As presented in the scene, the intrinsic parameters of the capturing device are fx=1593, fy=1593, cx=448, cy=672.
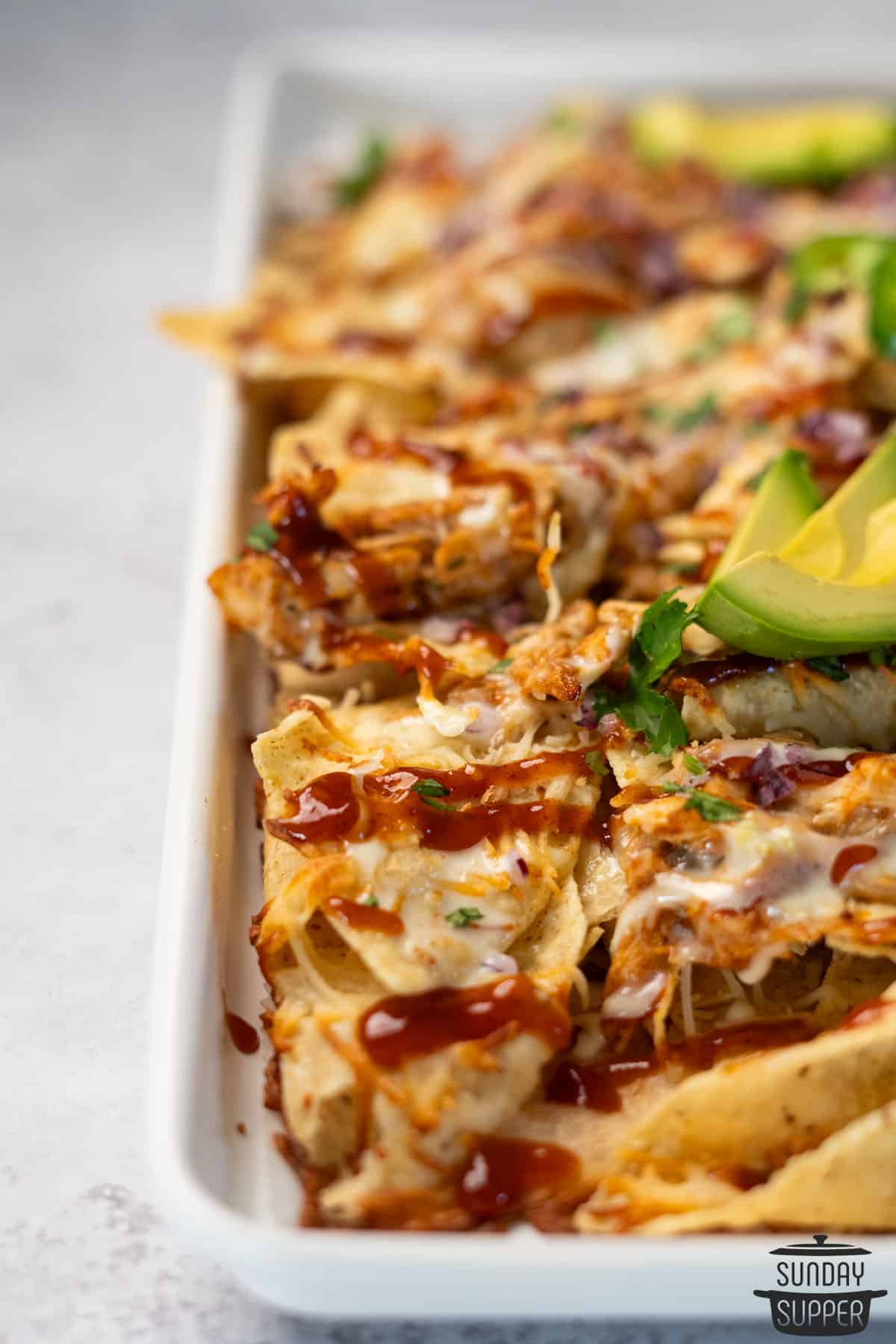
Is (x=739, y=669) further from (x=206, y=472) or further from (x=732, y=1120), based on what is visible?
(x=206, y=472)

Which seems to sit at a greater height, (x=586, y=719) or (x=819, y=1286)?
(x=586, y=719)

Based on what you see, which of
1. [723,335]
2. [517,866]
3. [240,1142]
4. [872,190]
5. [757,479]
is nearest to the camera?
[240,1142]

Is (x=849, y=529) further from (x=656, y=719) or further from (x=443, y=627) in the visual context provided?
(x=443, y=627)

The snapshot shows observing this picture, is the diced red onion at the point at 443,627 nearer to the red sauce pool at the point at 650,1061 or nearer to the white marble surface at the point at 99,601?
the white marble surface at the point at 99,601

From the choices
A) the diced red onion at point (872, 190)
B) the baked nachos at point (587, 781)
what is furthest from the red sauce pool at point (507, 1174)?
the diced red onion at point (872, 190)

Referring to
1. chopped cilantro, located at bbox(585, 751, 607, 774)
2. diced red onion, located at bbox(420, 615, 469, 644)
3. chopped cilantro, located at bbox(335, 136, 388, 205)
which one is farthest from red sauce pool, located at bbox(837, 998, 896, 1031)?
chopped cilantro, located at bbox(335, 136, 388, 205)

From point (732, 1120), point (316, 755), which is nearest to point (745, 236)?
point (316, 755)

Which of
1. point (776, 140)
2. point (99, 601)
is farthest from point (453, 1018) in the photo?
point (776, 140)
